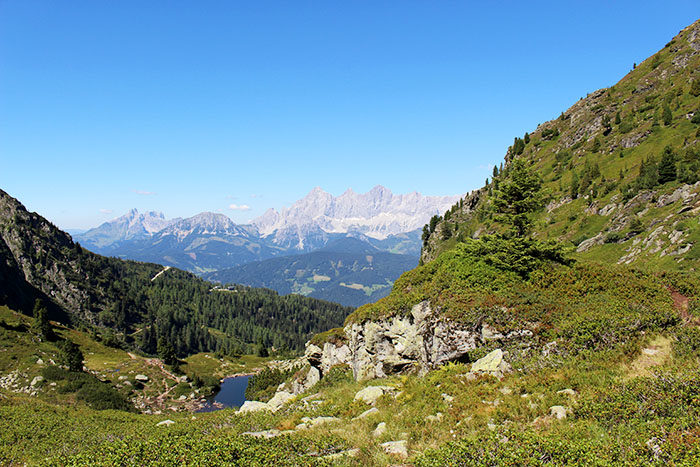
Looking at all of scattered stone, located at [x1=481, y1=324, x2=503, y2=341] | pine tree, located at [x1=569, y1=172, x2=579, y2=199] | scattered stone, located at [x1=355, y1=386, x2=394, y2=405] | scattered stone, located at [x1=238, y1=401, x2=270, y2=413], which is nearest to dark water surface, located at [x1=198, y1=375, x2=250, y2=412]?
scattered stone, located at [x1=238, y1=401, x2=270, y2=413]

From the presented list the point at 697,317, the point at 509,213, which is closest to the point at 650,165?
the point at 509,213

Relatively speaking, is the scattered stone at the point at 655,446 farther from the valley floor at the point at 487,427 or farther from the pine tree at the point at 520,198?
the pine tree at the point at 520,198

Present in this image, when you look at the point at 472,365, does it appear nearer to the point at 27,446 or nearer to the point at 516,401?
the point at 516,401

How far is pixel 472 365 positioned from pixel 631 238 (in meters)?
54.9

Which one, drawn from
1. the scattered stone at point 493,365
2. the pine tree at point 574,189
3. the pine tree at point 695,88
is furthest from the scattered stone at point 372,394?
the pine tree at point 695,88

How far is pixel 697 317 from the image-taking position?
51.0ft

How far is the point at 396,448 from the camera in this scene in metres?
10.8

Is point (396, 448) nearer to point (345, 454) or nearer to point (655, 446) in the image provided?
point (345, 454)

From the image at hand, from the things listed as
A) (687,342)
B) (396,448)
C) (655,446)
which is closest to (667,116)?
(687,342)

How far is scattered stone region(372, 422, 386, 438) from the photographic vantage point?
12377 mm

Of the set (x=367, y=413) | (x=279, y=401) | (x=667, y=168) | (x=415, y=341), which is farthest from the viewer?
(x=667, y=168)

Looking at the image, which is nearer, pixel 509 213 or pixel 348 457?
pixel 348 457

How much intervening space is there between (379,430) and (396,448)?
2075 mm

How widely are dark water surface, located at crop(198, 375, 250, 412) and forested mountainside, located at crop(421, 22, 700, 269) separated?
76.7m
